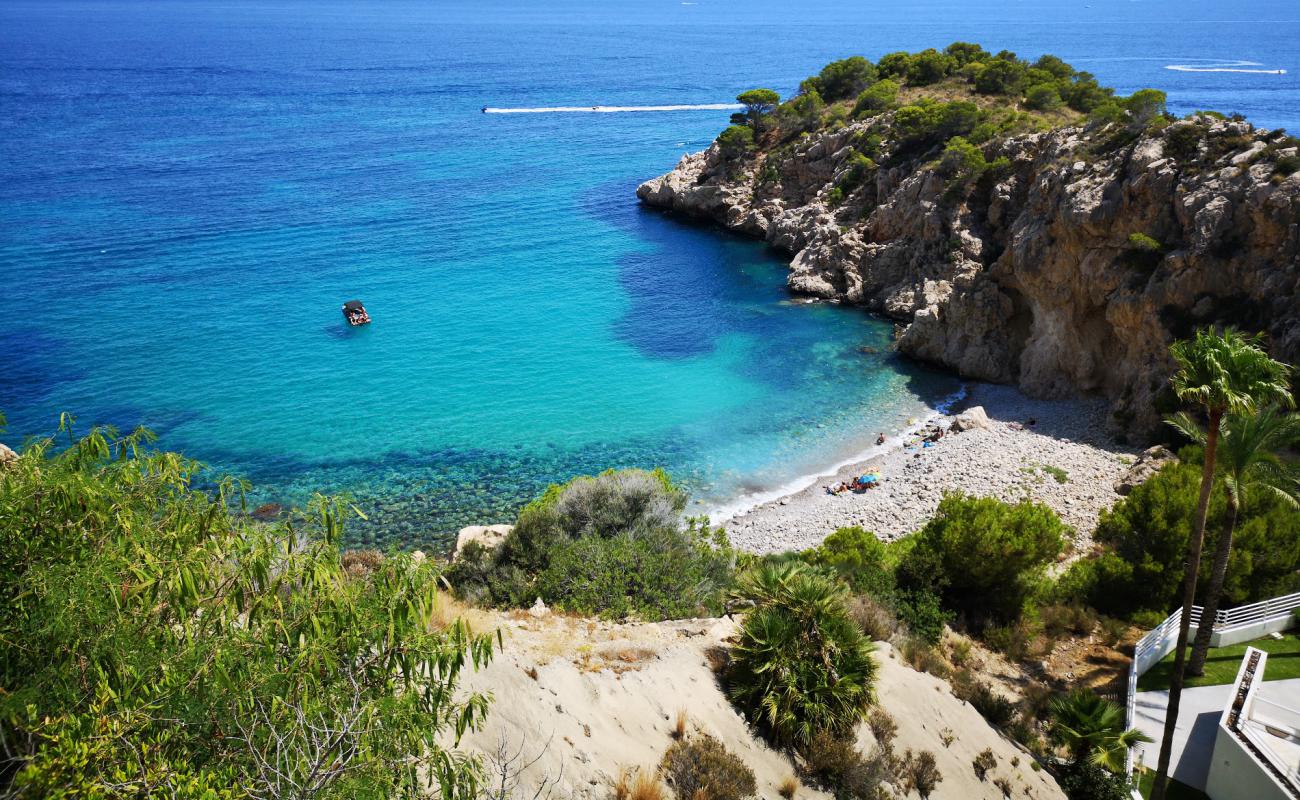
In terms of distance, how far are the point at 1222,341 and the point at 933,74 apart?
176 ft

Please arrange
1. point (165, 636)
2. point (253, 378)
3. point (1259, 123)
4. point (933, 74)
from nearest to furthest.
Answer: point (165, 636) → point (253, 378) → point (933, 74) → point (1259, 123)

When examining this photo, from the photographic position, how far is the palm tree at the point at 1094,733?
14.6 metres

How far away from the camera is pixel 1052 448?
32469 millimetres

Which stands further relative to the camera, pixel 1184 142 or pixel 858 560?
pixel 1184 142

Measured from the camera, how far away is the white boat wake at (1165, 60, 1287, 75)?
123 metres

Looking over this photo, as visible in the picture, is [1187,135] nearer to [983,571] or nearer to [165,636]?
[983,571]

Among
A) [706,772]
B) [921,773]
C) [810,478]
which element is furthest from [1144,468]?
[706,772]

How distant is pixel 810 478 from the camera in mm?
32656

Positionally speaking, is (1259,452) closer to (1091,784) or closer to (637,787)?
(1091,784)

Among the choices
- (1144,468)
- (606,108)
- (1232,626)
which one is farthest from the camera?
(606,108)

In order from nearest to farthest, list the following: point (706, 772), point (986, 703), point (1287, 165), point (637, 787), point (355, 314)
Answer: point (637, 787)
point (706, 772)
point (986, 703)
point (1287, 165)
point (355, 314)

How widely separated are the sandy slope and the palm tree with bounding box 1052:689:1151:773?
884 mm

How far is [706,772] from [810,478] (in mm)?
21822

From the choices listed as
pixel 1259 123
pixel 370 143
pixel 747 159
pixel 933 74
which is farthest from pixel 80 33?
pixel 1259 123
